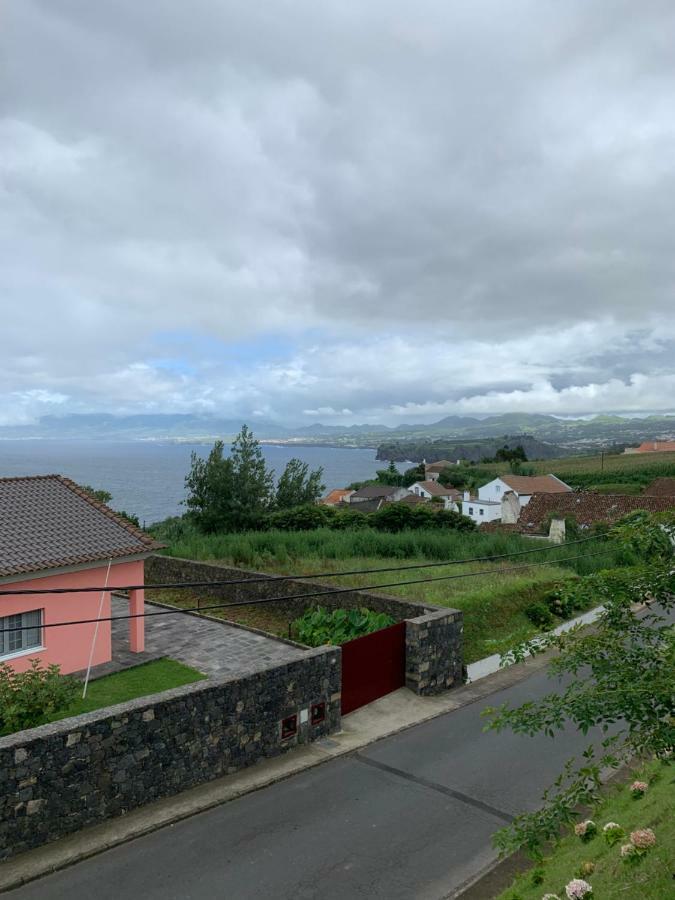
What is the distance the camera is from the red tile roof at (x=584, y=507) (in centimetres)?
4616

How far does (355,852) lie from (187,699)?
139 inches

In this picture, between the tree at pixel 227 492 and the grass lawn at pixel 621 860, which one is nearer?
the grass lawn at pixel 621 860

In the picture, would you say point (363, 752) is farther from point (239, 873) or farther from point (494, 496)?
point (494, 496)

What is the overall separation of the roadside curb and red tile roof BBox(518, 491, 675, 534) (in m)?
33.0

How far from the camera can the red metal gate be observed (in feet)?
45.0

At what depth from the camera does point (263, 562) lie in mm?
25109

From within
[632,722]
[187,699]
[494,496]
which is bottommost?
[494,496]

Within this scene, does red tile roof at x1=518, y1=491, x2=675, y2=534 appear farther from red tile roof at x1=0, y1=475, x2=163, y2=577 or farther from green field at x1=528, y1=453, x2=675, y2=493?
red tile roof at x1=0, y1=475, x2=163, y2=577

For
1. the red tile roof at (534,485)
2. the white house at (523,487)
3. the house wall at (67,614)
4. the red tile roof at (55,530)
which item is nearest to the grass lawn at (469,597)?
the house wall at (67,614)

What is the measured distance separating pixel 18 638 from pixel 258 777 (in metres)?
6.77

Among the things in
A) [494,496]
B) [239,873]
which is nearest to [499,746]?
[239,873]

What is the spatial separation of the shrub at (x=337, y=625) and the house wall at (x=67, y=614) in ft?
17.6

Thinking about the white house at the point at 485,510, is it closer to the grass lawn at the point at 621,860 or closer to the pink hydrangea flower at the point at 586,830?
the grass lawn at the point at 621,860

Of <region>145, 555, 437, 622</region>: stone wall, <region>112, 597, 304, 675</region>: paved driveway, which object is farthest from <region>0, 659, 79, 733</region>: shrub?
<region>145, 555, 437, 622</region>: stone wall
